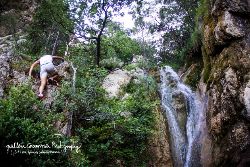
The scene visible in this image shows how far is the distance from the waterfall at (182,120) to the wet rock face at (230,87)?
1695mm

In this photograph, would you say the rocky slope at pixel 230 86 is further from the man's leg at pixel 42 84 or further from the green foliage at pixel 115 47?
the green foliage at pixel 115 47

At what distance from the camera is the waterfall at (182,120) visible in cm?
1340

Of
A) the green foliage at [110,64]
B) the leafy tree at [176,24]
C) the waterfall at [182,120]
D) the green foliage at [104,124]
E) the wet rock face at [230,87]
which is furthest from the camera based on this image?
the leafy tree at [176,24]

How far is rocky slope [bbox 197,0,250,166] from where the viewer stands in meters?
10.4

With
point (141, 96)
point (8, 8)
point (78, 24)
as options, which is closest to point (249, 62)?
point (141, 96)

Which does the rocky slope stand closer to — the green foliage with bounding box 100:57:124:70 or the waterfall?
the waterfall

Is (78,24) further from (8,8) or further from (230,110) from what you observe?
(230,110)

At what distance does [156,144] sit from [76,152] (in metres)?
4.90

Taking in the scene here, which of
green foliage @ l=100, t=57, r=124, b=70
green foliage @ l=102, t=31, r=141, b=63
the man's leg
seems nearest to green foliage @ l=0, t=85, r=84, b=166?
the man's leg

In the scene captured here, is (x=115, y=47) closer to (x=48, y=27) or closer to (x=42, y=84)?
(x=48, y=27)

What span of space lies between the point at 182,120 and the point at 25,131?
9.77 meters

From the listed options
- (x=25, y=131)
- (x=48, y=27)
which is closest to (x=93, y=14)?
(x=48, y=27)

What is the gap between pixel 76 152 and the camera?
7.63 metres

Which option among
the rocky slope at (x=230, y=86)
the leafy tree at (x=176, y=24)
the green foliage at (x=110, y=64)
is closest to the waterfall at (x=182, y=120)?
the rocky slope at (x=230, y=86)
